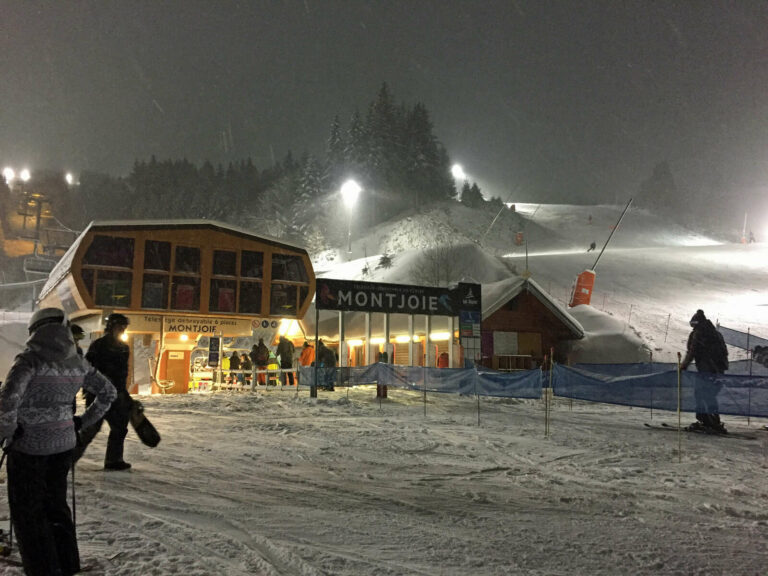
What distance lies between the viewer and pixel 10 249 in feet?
254

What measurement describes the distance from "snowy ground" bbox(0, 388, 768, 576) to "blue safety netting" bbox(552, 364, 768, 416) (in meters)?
0.77

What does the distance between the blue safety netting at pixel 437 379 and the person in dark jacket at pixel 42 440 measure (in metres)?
11.3

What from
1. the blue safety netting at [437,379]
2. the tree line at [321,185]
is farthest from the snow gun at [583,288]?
the tree line at [321,185]

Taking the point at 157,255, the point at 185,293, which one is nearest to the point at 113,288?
the point at 157,255

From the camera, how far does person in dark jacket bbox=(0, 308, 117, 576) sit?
124 inches

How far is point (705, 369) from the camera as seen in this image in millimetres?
11664

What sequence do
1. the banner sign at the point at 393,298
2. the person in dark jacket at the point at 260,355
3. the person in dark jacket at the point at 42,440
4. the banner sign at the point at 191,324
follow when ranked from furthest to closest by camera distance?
the banner sign at the point at 191,324, the person in dark jacket at the point at 260,355, the banner sign at the point at 393,298, the person in dark jacket at the point at 42,440

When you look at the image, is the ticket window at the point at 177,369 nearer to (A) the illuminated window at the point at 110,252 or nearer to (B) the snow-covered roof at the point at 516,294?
(A) the illuminated window at the point at 110,252

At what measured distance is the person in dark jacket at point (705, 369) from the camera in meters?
10.5

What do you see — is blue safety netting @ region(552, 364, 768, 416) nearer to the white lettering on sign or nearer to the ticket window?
the white lettering on sign

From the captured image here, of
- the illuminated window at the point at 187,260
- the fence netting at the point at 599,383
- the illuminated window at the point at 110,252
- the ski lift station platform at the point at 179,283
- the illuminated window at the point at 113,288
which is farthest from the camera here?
the illuminated window at the point at 187,260

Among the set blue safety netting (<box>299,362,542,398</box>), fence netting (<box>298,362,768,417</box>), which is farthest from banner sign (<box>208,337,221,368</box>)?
fence netting (<box>298,362,768,417</box>)

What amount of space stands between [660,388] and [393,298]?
1090cm

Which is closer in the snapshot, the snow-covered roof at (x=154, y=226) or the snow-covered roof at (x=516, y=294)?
the snow-covered roof at (x=154, y=226)
